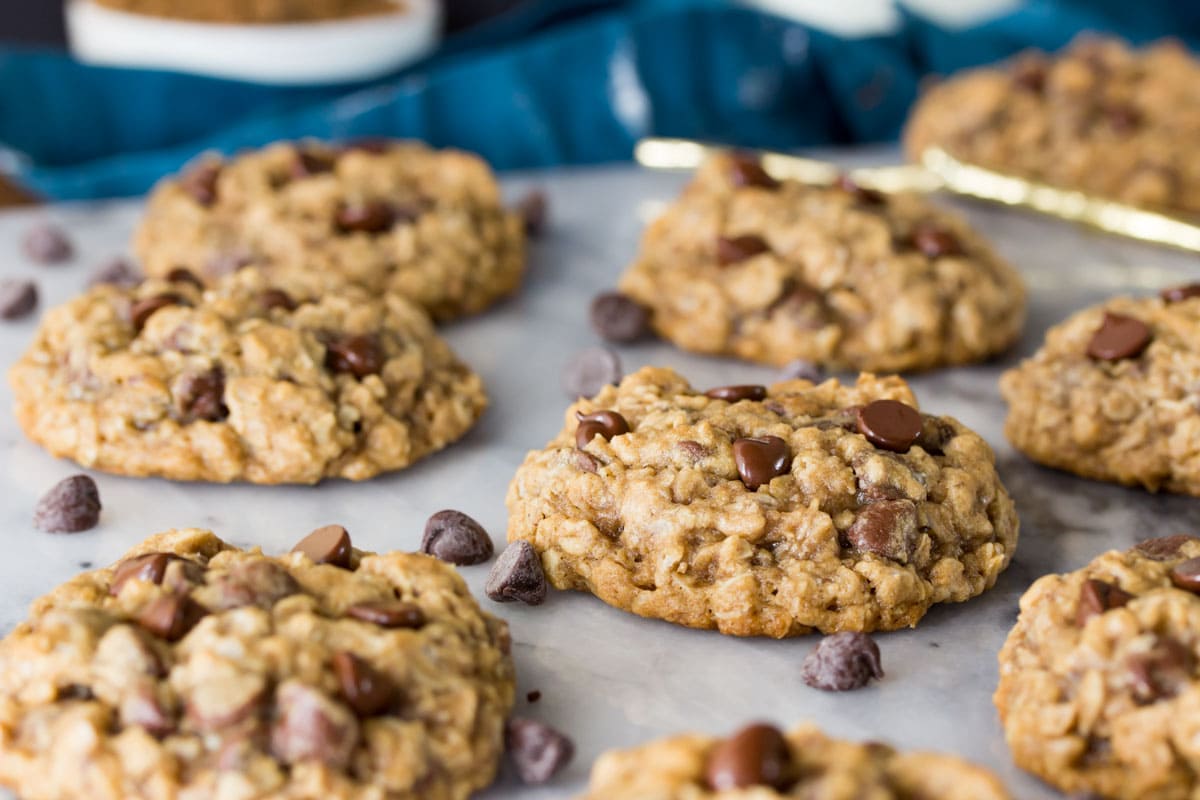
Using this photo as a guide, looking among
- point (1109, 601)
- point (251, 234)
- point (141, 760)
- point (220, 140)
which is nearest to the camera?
point (141, 760)

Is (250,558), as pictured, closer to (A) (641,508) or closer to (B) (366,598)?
(B) (366,598)

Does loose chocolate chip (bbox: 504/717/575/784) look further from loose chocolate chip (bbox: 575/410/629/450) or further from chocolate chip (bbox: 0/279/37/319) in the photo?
chocolate chip (bbox: 0/279/37/319)

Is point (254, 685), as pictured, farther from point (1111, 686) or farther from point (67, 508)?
point (1111, 686)

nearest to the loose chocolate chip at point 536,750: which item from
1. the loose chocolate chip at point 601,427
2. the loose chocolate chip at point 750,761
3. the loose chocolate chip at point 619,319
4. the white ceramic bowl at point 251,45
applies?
the loose chocolate chip at point 750,761

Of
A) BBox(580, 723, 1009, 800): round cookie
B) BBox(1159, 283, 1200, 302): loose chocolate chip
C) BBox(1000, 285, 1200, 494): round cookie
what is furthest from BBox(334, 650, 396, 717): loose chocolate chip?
BBox(1159, 283, 1200, 302): loose chocolate chip

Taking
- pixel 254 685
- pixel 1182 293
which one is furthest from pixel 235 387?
pixel 1182 293

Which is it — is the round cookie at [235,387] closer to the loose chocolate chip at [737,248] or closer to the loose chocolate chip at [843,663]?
the loose chocolate chip at [737,248]

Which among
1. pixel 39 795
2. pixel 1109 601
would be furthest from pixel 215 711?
pixel 1109 601
